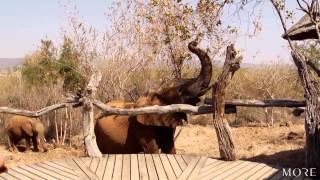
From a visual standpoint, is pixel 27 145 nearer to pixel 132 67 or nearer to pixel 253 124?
pixel 132 67

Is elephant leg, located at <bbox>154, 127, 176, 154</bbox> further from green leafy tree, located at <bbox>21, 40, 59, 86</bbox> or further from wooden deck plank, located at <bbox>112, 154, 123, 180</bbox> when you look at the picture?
green leafy tree, located at <bbox>21, 40, 59, 86</bbox>

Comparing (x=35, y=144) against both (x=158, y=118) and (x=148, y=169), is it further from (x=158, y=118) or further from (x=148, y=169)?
(x=148, y=169)

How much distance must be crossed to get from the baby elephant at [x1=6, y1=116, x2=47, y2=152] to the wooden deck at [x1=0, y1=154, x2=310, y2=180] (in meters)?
7.95

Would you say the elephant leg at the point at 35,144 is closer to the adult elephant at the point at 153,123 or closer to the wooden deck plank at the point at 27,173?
the adult elephant at the point at 153,123

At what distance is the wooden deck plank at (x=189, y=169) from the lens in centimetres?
543

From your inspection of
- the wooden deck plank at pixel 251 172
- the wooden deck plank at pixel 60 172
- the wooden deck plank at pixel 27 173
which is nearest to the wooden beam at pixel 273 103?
the wooden deck plank at pixel 251 172

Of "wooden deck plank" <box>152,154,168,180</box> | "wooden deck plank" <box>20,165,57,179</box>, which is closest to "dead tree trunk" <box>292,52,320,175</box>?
"wooden deck plank" <box>152,154,168,180</box>

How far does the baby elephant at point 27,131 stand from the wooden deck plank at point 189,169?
28.8 ft

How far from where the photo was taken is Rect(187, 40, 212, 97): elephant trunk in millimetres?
7676

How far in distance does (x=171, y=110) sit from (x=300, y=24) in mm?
2907

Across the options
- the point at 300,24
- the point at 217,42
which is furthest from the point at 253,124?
the point at 300,24

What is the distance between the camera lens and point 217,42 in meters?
13.0

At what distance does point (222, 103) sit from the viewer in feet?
21.0

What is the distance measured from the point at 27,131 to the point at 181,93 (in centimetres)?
774
